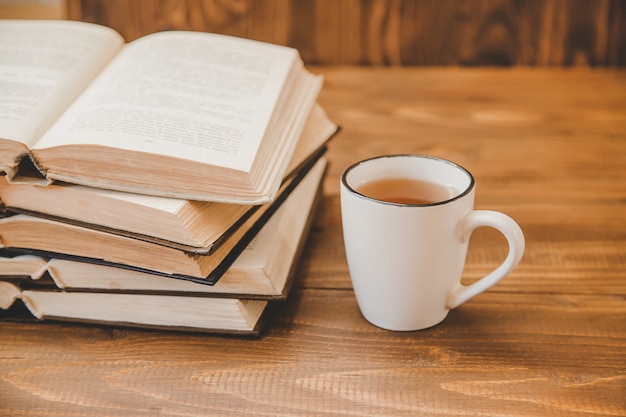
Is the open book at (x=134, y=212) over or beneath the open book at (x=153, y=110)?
beneath

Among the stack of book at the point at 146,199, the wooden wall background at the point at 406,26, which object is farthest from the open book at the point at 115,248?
the wooden wall background at the point at 406,26

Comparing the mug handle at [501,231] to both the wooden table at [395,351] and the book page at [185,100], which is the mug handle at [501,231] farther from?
the book page at [185,100]

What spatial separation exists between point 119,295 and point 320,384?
188 mm

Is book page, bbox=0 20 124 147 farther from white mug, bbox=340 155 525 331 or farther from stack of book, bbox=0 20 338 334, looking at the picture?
white mug, bbox=340 155 525 331

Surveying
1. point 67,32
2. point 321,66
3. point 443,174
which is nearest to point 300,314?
point 443,174

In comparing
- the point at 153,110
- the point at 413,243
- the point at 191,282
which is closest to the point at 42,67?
the point at 153,110

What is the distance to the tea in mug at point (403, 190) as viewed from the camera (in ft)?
1.91

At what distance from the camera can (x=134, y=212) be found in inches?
20.9

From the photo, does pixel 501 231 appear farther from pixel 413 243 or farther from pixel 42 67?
pixel 42 67

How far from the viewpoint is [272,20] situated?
53.0 inches

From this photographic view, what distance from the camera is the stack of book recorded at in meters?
0.53

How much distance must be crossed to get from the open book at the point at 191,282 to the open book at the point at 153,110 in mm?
54

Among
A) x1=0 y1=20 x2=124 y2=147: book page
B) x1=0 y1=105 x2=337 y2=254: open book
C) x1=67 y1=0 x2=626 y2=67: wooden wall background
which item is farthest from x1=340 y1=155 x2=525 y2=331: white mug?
x1=67 y1=0 x2=626 y2=67: wooden wall background

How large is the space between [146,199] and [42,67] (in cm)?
24
